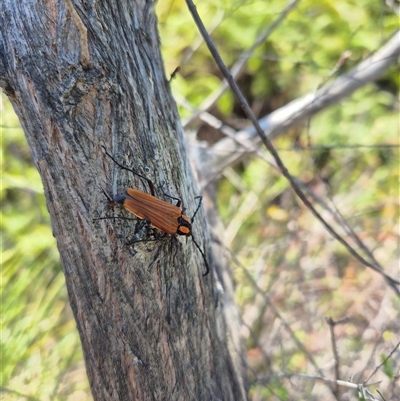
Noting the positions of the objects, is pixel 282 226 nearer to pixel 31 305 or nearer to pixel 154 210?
pixel 31 305

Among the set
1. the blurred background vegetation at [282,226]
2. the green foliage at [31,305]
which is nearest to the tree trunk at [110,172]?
the green foliage at [31,305]

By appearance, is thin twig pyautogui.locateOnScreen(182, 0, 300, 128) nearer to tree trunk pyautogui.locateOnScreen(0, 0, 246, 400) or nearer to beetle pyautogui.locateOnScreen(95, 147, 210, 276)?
tree trunk pyautogui.locateOnScreen(0, 0, 246, 400)

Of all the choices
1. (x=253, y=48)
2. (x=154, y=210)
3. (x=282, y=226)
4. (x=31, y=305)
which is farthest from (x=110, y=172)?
(x=282, y=226)

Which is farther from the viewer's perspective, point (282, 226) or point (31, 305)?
point (282, 226)

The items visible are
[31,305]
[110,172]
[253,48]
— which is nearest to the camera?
[110,172]

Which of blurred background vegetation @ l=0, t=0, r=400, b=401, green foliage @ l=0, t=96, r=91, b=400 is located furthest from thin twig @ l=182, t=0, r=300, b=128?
green foliage @ l=0, t=96, r=91, b=400

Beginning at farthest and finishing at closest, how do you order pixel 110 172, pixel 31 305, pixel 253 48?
pixel 31 305 → pixel 253 48 → pixel 110 172
